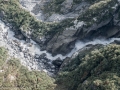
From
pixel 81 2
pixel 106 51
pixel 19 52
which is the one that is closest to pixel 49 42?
pixel 19 52

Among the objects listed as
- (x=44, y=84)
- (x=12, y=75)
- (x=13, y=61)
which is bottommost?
(x=44, y=84)

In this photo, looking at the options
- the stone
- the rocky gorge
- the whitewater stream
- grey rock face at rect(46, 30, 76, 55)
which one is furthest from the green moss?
the stone

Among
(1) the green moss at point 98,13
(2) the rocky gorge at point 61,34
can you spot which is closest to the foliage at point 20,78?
(2) the rocky gorge at point 61,34

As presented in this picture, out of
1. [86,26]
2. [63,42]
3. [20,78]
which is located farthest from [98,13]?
[20,78]

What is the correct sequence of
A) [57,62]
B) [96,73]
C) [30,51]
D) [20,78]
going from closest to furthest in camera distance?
[96,73]
[20,78]
[57,62]
[30,51]

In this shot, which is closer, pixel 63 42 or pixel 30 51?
pixel 63 42

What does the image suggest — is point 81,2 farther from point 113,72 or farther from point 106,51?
point 113,72

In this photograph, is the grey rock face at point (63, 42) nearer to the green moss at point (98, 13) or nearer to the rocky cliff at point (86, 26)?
the rocky cliff at point (86, 26)

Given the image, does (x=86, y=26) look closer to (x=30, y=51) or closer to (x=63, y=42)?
(x=63, y=42)
